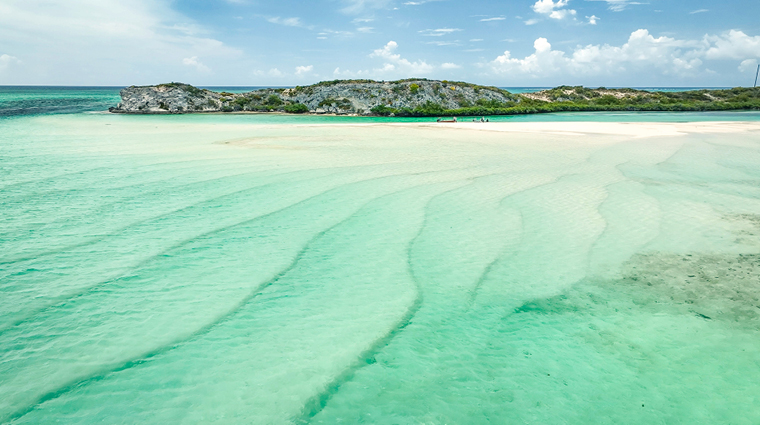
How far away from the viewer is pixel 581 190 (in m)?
10.6

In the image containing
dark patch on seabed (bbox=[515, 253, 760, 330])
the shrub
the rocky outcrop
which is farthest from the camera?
the shrub

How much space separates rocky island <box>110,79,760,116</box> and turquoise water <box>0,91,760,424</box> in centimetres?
Answer: 4160

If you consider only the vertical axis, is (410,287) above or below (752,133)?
below

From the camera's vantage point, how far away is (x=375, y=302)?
16.7ft

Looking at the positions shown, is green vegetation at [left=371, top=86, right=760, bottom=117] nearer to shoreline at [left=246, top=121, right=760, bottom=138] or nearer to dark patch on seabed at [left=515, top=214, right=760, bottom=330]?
shoreline at [left=246, top=121, right=760, bottom=138]

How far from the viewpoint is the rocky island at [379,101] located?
49938mm

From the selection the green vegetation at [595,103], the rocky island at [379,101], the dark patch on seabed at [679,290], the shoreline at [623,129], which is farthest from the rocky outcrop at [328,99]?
the dark patch on seabed at [679,290]

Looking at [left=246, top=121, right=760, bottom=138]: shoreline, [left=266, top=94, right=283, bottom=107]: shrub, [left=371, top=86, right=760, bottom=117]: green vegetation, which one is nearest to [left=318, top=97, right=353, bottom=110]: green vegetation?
[left=371, top=86, right=760, bottom=117]: green vegetation

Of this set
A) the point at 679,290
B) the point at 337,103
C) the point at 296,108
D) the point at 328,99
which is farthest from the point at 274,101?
the point at 679,290

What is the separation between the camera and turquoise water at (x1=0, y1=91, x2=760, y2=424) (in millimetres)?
3541

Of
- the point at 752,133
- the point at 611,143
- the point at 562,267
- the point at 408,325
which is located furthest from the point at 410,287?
the point at 752,133

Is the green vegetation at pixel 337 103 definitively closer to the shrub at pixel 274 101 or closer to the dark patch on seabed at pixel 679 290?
the shrub at pixel 274 101

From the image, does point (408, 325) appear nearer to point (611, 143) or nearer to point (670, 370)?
point (670, 370)

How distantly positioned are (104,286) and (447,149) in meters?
14.7
